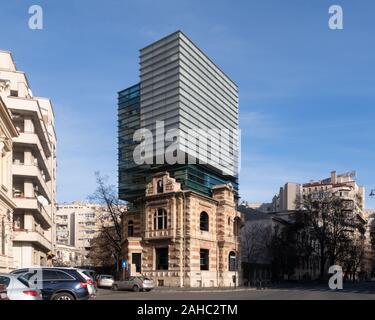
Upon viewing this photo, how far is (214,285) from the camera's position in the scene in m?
58.2

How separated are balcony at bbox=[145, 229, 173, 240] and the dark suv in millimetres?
33845

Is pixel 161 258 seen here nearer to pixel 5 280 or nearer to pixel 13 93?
pixel 13 93

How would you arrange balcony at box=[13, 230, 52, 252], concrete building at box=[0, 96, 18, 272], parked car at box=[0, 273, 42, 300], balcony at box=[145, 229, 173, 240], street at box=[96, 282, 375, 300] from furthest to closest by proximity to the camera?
balcony at box=[145, 229, 173, 240] < balcony at box=[13, 230, 52, 252] < concrete building at box=[0, 96, 18, 272] < street at box=[96, 282, 375, 300] < parked car at box=[0, 273, 42, 300]

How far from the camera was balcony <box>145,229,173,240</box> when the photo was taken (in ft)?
183

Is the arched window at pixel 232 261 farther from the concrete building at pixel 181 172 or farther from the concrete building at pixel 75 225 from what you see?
the concrete building at pixel 75 225

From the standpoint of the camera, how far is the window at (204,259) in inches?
2261

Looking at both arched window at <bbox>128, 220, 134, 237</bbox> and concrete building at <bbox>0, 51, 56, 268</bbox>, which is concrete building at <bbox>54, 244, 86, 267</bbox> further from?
concrete building at <bbox>0, 51, 56, 268</bbox>

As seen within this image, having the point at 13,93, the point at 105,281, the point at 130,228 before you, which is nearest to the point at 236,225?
the point at 130,228

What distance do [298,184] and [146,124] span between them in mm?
79338

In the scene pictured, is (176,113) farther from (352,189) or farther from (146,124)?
(352,189)

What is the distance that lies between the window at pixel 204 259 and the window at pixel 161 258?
4.14 m

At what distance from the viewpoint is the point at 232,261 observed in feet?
203

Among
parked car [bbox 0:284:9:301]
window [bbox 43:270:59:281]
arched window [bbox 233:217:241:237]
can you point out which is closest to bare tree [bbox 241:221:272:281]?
arched window [bbox 233:217:241:237]

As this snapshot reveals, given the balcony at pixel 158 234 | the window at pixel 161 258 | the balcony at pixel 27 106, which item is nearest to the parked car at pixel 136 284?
the window at pixel 161 258
